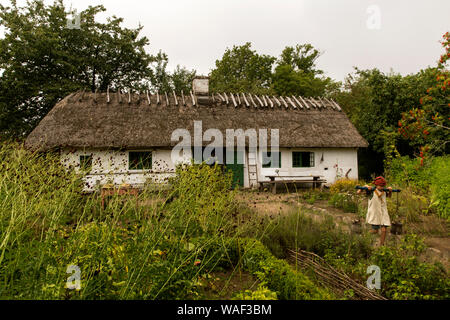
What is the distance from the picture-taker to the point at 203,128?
1312 centimetres

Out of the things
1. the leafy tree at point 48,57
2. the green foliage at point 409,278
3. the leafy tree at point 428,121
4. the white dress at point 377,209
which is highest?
the leafy tree at point 48,57

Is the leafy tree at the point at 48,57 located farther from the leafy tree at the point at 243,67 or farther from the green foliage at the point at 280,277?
the green foliage at the point at 280,277

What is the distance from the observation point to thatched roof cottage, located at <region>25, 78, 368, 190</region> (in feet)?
39.7

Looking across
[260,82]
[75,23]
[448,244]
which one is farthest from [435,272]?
[260,82]

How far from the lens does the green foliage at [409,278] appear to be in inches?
116

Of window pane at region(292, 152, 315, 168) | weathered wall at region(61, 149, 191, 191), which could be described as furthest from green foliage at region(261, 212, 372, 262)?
window pane at region(292, 152, 315, 168)

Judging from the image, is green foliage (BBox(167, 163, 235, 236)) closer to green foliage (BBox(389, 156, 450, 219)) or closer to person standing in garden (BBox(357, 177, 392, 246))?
person standing in garden (BBox(357, 177, 392, 246))

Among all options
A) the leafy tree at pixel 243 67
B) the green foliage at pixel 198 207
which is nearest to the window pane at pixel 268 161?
the green foliage at pixel 198 207

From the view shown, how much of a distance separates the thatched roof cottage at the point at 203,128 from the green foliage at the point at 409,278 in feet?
31.7

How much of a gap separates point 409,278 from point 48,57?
21404mm

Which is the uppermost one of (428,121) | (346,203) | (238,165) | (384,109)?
(384,109)

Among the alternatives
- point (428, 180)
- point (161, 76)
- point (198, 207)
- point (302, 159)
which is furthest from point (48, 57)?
point (428, 180)

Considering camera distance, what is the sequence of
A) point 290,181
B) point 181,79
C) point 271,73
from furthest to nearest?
point 271,73, point 181,79, point 290,181

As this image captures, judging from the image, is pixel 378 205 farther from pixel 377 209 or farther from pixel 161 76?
pixel 161 76
